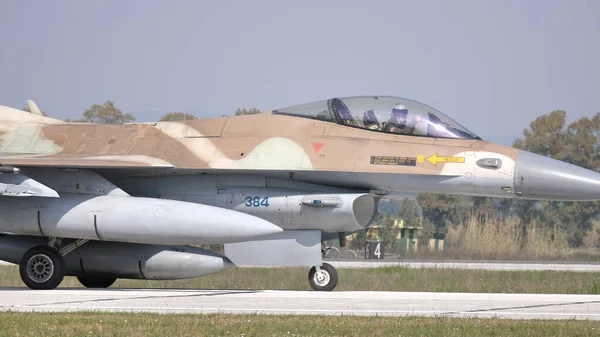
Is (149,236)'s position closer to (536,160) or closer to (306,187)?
(306,187)

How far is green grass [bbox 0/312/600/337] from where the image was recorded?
966cm

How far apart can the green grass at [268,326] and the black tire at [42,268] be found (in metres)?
4.28

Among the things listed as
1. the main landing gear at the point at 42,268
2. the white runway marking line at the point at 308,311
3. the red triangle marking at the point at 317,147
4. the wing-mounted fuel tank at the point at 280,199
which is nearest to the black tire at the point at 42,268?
the main landing gear at the point at 42,268

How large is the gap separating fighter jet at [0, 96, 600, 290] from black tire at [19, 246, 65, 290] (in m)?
0.02

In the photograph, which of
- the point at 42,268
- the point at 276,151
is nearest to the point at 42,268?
the point at 42,268

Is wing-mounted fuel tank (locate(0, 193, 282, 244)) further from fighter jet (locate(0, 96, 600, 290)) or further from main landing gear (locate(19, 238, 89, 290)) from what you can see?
main landing gear (locate(19, 238, 89, 290))

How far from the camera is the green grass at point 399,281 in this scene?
19734 mm

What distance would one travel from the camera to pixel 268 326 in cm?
1005

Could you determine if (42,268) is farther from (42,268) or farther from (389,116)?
(389,116)

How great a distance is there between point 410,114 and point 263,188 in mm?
2543

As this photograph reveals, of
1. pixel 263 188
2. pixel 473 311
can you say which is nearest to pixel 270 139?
pixel 263 188

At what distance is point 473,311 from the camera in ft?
38.4

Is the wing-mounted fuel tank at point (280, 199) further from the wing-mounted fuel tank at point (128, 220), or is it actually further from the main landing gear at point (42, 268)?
the main landing gear at point (42, 268)

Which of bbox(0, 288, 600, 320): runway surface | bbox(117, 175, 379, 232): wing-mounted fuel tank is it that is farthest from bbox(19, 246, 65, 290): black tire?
bbox(117, 175, 379, 232): wing-mounted fuel tank
